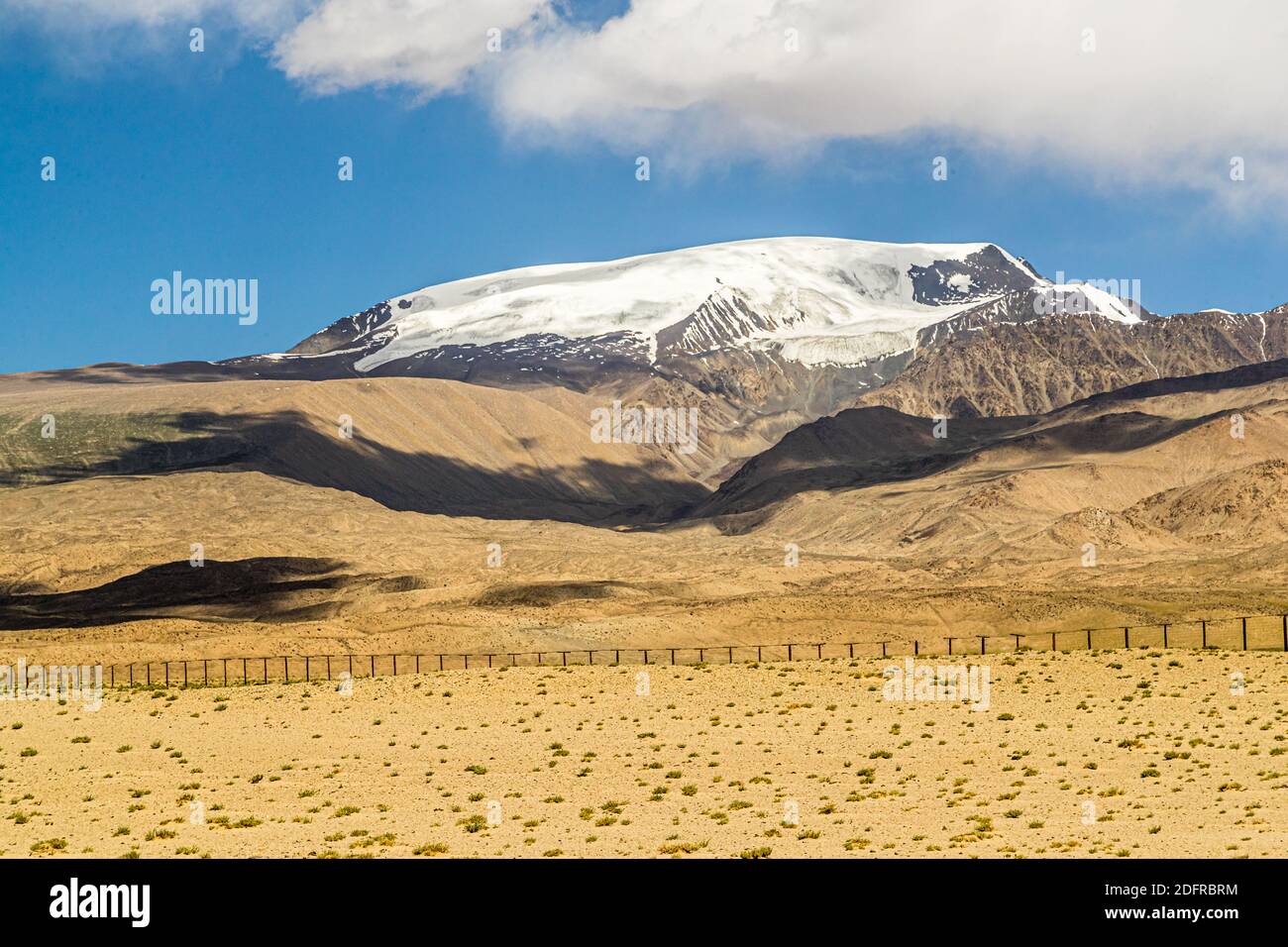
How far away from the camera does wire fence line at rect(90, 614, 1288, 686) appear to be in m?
73.9

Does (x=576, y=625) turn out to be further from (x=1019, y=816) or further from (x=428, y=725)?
(x=1019, y=816)

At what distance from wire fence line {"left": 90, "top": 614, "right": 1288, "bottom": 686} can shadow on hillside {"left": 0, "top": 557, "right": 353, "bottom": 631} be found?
1522 inches

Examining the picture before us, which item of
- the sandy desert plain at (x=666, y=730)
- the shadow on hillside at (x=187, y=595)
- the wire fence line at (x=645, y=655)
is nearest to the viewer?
the sandy desert plain at (x=666, y=730)

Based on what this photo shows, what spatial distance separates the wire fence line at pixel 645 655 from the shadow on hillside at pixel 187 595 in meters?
38.7

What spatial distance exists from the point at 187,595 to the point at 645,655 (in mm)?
72800

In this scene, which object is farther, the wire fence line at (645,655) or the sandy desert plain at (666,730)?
the wire fence line at (645,655)

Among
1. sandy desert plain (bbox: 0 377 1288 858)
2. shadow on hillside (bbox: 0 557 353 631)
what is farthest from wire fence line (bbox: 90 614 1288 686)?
shadow on hillside (bbox: 0 557 353 631)

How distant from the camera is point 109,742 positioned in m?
49.9

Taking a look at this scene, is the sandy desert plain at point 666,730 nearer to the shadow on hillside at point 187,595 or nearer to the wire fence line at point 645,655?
the shadow on hillside at point 187,595

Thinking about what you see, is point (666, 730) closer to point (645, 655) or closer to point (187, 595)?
point (645, 655)

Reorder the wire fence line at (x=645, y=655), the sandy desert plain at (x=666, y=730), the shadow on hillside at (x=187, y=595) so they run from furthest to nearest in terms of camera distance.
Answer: the shadow on hillside at (x=187, y=595) → the wire fence line at (x=645, y=655) → the sandy desert plain at (x=666, y=730)

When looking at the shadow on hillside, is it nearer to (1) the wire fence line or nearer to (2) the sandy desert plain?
(2) the sandy desert plain

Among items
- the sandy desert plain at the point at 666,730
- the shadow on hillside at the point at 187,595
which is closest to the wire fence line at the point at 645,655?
the sandy desert plain at the point at 666,730

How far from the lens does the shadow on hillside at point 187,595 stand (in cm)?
12294
